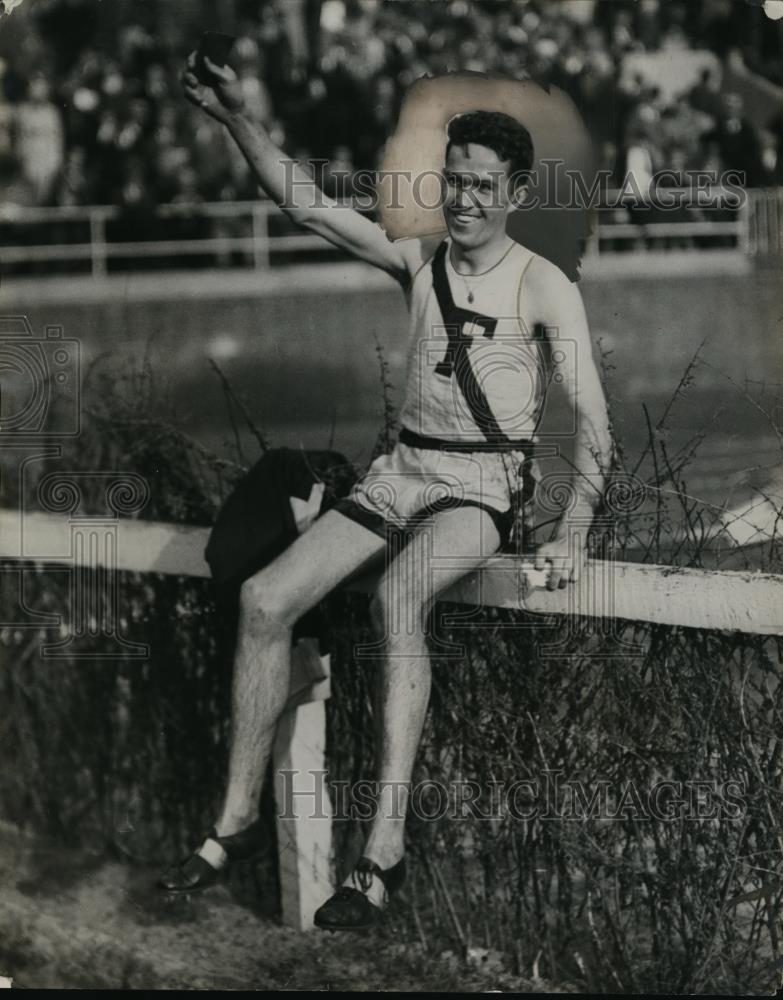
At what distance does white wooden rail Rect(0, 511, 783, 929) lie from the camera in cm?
427

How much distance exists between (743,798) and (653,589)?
0.62 m

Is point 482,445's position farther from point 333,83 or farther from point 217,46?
point 217,46

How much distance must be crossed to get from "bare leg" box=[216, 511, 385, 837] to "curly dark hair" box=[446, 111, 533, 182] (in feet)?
3.64

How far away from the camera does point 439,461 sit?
4.46 metres

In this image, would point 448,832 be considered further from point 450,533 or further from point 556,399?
point 556,399

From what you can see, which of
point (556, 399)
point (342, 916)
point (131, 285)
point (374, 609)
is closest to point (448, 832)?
point (342, 916)

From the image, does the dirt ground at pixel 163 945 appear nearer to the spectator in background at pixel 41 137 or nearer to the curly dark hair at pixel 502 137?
the spectator in background at pixel 41 137

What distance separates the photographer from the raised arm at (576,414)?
174 inches

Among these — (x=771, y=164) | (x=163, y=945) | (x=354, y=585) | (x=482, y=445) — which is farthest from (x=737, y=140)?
(x=163, y=945)

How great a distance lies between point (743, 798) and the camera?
434 centimetres

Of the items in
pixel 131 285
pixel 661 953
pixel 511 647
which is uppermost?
pixel 131 285

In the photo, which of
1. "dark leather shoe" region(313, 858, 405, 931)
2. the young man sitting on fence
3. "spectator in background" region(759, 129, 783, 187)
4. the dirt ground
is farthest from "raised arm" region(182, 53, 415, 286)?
the dirt ground

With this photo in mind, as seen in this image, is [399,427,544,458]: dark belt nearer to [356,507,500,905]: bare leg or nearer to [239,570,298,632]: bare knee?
[356,507,500,905]: bare leg

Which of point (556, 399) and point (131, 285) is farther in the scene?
point (131, 285)
